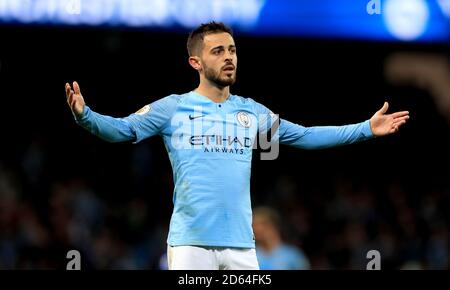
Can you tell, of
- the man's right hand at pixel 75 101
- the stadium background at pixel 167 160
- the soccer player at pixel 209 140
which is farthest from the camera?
the stadium background at pixel 167 160

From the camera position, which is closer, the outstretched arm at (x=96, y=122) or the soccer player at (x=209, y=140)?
the outstretched arm at (x=96, y=122)

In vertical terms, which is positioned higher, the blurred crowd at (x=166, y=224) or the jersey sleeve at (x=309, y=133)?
the blurred crowd at (x=166, y=224)

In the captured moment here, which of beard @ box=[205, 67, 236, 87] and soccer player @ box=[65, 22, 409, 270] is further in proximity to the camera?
beard @ box=[205, 67, 236, 87]

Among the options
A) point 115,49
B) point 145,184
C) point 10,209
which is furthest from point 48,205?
point 115,49

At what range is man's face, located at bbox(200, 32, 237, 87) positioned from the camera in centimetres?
635

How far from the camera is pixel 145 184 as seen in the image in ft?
41.8

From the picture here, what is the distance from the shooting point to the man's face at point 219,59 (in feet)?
20.8

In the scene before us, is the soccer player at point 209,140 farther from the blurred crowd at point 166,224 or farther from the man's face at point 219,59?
the blurred crowd at point 166,224

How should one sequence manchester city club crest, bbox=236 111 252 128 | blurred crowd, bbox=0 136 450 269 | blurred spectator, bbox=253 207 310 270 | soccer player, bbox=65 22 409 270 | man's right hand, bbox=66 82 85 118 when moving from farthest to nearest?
blurred crowd, bbox=0 136 450 269 → blurred spectator, bbox=253 207 310 270 → manchester city club crest, bbox=236 111 252 128 → soccer player, bbox=65 22 409 270 → man's right hand, bbox=66 82 85 118

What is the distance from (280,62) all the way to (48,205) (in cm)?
387

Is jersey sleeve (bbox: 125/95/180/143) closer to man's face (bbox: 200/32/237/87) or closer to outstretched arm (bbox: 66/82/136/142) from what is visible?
outstretched arm (bbox: 66/82/136/142)

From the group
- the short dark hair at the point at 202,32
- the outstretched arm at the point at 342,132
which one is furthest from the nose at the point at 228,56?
the outstretched arm at the point at 342,132

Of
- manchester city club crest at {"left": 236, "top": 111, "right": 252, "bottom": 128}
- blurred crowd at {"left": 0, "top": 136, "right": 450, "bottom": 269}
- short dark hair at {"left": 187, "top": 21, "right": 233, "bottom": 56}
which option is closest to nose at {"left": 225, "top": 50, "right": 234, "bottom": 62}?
short dark hair at {"left": 187, "top": 21, "right": 233, "bottom": 56}

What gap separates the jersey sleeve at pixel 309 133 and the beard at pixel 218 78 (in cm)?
34
